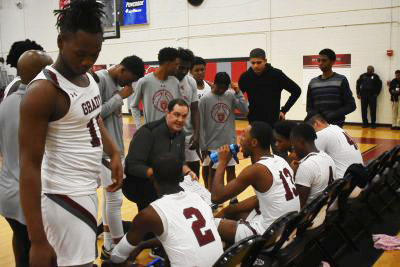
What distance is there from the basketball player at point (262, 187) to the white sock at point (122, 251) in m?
0.81

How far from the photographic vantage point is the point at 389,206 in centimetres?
475

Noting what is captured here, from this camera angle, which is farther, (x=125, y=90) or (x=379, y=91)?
(x=379, y=91)

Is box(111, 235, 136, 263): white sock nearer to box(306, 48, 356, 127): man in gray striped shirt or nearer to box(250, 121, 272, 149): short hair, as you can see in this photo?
box(250, 121, 272, 149): short hair

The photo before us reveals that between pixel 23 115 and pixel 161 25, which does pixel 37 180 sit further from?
pixel 161 25

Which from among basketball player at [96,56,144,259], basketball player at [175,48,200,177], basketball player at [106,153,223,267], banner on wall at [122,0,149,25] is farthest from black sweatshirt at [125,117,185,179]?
banner on wall at [122,0,149,25]

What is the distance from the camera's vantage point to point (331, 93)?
4988 mm

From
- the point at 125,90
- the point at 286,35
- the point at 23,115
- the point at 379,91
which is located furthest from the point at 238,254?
the point at 286,35

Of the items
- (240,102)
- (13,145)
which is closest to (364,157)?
(240,102)

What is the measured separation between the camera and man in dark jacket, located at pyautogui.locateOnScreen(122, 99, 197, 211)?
356cm

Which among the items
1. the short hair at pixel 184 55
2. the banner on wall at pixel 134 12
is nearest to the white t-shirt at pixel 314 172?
the short hair at pixel 184 55

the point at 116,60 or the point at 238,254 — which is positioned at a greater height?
the point at 116,60

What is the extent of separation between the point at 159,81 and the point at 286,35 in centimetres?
957

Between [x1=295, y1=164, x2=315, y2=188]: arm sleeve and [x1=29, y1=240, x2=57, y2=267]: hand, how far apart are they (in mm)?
2269

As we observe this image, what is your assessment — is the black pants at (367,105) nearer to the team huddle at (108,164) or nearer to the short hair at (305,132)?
the team huddle at (108,164)
